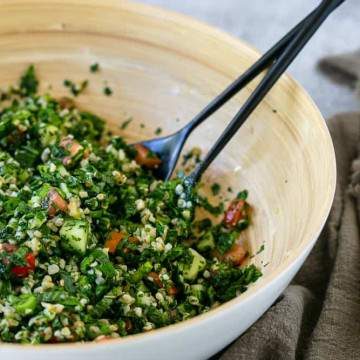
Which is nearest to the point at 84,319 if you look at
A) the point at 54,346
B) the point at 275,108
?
the point at 54,346

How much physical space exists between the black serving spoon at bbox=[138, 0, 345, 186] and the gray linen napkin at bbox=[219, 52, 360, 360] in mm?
598

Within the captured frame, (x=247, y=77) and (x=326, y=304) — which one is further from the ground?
(x=247, y=77)

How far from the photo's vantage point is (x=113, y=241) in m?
2.30

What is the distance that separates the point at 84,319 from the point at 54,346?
29 cm

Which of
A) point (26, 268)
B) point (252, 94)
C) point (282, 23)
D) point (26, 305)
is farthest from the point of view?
point (282, 23)

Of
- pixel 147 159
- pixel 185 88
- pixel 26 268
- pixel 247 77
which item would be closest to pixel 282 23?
pixel 185 88

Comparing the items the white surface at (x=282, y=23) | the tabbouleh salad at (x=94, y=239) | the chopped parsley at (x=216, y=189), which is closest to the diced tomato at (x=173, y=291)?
the tabbouleh salad at (x=94, y=239)

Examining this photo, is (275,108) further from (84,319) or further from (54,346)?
(54,346)

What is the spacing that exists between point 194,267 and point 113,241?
301mm

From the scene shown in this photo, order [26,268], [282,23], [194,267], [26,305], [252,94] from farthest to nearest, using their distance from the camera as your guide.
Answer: [282,23] → [252,94] → [194,267] → [26,268] → [26,305]

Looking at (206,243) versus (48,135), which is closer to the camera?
(206,243)

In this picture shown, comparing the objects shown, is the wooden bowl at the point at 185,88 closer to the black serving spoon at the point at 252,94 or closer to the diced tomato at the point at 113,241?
the black serving spoon at the point at 252,94

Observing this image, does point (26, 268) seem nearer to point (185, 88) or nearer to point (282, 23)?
point (185, 88)

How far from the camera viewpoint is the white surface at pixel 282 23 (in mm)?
3998
